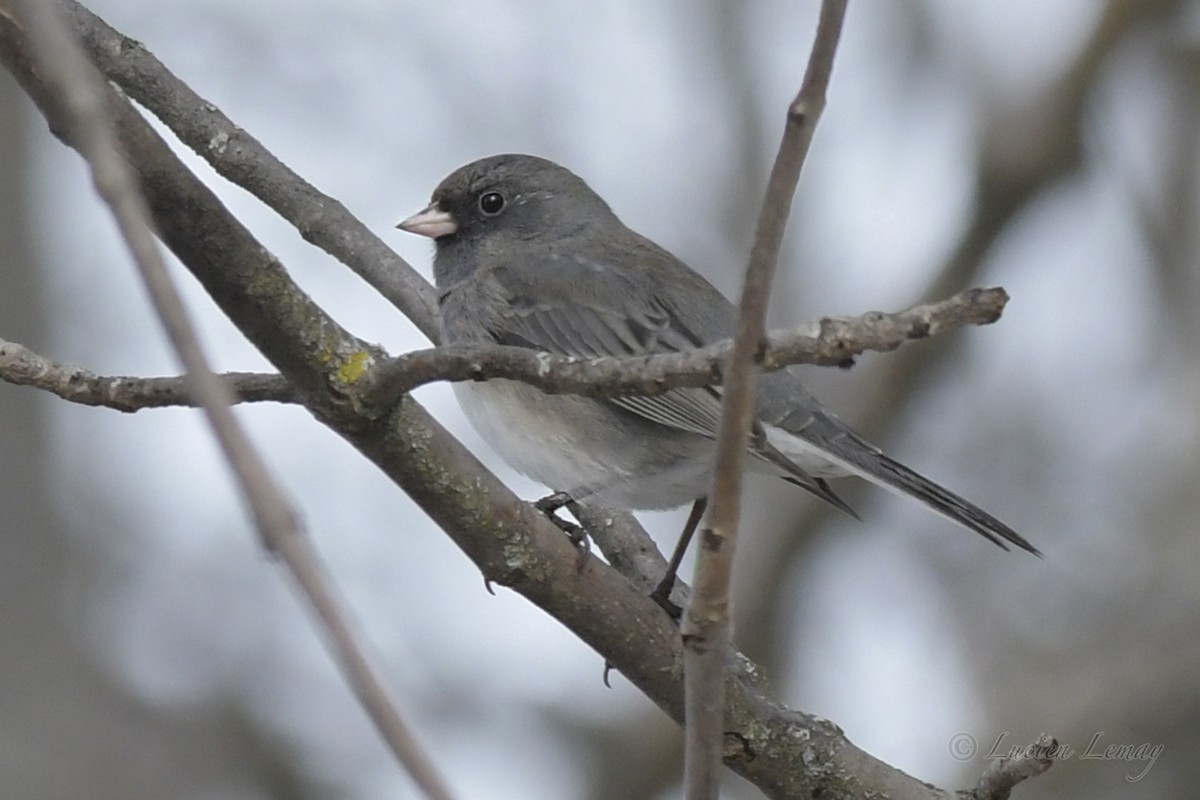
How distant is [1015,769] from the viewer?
5.93 ft

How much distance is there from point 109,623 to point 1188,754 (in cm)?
364

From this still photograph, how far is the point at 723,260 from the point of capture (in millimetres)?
5289

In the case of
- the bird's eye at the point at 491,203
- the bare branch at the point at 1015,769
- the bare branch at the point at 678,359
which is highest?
the bird's eye at the point at 491,203

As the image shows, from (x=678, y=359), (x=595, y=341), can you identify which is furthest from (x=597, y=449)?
(x=678, y=359)

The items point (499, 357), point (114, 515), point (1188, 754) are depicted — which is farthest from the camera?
point (114, 515)

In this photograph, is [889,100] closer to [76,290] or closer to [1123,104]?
[1123,104]

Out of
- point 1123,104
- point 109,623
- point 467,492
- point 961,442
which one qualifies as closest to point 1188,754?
point 961,442

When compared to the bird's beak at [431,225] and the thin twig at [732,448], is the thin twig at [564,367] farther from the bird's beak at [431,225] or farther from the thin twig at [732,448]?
the bird's beak at [431,225]

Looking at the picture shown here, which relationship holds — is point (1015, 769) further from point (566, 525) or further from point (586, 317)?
point (586, 317)

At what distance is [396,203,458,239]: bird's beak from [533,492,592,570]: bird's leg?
94 cm

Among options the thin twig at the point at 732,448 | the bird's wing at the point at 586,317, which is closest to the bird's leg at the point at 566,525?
the bird's wing at the point at 586,317

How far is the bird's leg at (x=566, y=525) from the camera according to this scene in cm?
212

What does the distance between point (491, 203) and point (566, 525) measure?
1504 mm

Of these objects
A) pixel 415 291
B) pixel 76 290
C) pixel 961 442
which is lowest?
pixel 415 291
